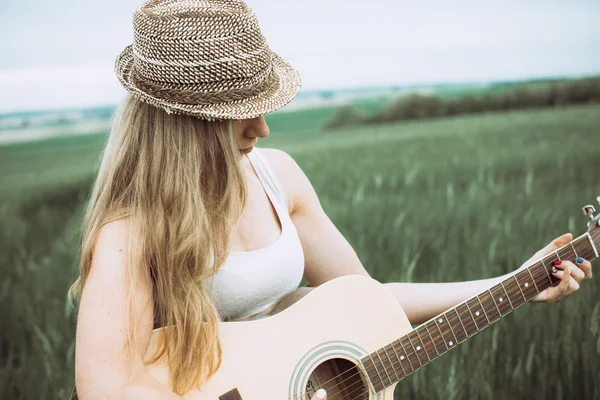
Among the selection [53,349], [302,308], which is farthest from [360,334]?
[53,349]

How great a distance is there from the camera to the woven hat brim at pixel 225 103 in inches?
58.6

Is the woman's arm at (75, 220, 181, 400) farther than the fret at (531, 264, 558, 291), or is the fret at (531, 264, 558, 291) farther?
the fret at (531, 264, 558, 291)

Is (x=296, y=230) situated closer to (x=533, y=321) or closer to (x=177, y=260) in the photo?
(x=177, y=260)

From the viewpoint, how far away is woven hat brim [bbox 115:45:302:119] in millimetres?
1487

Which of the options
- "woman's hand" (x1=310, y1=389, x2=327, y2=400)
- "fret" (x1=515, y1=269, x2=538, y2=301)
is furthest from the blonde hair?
"fret" (x1=515, y1=269, x2=538, y2=301)

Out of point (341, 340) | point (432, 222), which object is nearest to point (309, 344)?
point (341, 340)

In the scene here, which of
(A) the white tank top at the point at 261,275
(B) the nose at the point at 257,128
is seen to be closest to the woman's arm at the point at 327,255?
(A) the white tank top at the point at 261,275

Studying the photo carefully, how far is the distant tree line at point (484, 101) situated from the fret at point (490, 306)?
122 inches

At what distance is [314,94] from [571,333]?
2.42 meters

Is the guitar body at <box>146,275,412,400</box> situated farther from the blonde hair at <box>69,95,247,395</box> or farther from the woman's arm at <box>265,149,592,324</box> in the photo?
the woman's arm at <box>265,149,592,324</box>

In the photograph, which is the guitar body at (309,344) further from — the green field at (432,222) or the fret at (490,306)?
the green field at (432,222)

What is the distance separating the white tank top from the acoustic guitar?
2.2 inches

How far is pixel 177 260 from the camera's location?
155 centimetres

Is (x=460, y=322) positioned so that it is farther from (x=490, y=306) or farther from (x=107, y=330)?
(x=107, y=330)
